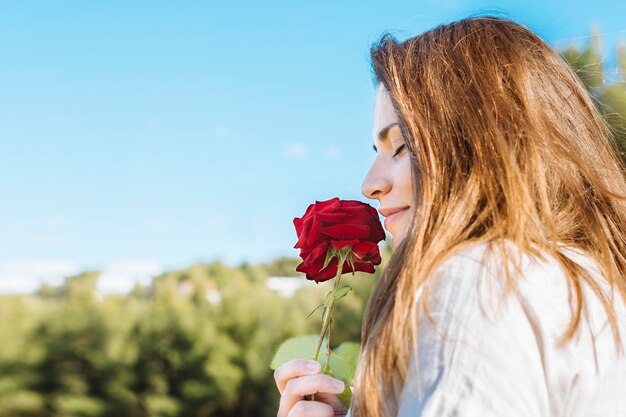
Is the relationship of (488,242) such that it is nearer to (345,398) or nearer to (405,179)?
(405,179)

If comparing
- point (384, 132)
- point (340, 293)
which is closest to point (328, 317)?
point (340, 293)

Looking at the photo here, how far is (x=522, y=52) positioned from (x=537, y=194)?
0.29m

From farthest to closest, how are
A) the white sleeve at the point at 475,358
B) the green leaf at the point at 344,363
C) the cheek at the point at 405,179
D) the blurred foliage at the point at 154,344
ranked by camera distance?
the blurred foliage at the point at 154,344, the green leaf at the point at 344,363, the cheek at the point at 405,179, the white sleeve at the point at 475,358

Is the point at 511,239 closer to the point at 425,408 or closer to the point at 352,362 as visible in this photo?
the point at 425,408

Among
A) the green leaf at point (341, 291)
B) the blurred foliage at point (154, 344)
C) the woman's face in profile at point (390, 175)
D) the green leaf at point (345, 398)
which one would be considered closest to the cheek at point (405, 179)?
the woman's face in profile at point (390, 175)

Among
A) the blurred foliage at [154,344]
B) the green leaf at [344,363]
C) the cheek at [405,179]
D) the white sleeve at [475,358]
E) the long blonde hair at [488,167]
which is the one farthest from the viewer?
the blurred foliage at [154,344]

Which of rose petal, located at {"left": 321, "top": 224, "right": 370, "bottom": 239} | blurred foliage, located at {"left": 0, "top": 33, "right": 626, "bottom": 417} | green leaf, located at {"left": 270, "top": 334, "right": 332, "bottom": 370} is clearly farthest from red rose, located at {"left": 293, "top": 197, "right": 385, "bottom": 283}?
blurred foliage, located at {"left": 0, "top": 33, "right": 626, "bottom": 417}

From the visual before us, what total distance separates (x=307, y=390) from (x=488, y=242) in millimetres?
444

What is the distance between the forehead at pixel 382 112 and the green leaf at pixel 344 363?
1.31 feet

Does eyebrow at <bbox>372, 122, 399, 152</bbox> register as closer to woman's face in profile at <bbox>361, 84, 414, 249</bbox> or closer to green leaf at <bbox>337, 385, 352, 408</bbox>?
woman's face in profile at <bbox>361, 84, 414, 249</bbox>

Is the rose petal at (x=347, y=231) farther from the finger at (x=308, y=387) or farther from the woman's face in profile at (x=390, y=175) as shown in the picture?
the finger at (x=308, y=387)

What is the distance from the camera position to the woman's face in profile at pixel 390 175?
1.13 meters

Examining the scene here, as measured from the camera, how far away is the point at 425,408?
0.77 m

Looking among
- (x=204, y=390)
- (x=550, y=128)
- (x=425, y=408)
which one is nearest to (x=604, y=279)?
(x=550, y=128)
